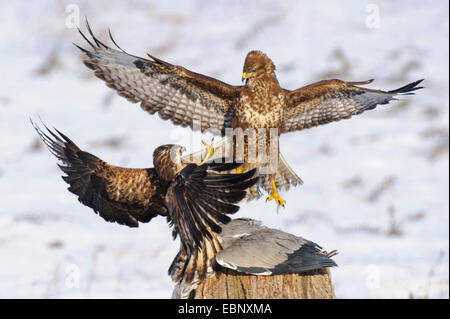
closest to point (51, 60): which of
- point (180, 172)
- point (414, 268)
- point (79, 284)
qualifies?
point (79, 284)

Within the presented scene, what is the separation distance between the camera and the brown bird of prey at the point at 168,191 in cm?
462

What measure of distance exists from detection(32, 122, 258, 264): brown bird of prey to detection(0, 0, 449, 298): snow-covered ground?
1025 mm

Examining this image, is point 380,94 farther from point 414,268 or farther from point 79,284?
point 79,284

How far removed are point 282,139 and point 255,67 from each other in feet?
20.8

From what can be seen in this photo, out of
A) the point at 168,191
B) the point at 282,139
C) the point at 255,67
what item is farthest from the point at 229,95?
the point at 282,139

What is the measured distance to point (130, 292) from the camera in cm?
768

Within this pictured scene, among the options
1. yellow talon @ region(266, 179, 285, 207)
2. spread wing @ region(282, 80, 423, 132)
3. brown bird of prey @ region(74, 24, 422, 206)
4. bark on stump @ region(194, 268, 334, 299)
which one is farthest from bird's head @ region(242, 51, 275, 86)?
bark on stump @ region(194, 268, 334, 299)

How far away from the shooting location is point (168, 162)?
17.0ft

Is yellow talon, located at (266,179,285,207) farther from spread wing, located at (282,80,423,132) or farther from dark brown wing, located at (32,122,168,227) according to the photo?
dark brown wing, located at (32,122,168,227)

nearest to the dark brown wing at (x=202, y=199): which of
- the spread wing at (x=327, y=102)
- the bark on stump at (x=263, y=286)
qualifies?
the bark on stump at (x=263, y=286)

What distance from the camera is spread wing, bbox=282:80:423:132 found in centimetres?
670

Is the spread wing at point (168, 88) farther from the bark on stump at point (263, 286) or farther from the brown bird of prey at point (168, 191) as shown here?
the bark on stump at point (263, 286)

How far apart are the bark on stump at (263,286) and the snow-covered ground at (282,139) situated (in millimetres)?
1951

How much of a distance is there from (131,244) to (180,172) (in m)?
4.25
